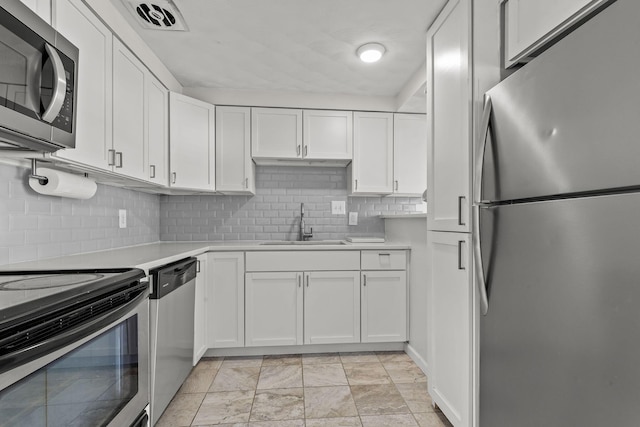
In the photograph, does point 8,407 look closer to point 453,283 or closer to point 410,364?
point 453,283

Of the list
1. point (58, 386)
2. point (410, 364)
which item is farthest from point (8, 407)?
point (410, 364)

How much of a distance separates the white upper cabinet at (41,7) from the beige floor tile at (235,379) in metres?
2.18

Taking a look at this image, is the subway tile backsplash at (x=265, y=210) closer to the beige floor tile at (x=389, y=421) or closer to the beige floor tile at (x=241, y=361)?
the beige floor tile at (x=241, y=361)

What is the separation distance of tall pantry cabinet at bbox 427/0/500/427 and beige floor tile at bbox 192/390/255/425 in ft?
3.67

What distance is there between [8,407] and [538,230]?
141 centimetres

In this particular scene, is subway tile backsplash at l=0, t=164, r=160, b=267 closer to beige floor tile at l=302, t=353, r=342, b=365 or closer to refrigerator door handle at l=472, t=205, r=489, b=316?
beige floor tile at l=302, t=353, r=342, b=365

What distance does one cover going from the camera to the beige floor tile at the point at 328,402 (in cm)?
186

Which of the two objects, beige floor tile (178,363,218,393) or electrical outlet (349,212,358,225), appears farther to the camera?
electrical outlet (349,212,358,225)

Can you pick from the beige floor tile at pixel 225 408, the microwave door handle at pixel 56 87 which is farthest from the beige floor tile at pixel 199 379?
the microwave door handle at pixel 56 87

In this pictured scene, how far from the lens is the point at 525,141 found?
1.06m

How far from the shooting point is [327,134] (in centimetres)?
303

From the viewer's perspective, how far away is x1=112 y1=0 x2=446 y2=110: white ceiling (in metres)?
1.87

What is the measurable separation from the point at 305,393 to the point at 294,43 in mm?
2357

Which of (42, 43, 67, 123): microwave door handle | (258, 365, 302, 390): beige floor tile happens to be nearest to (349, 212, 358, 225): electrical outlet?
(258, 365, 302, 390): beige floor tile
